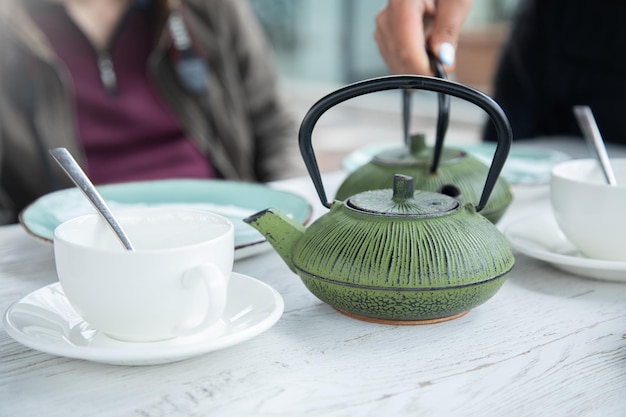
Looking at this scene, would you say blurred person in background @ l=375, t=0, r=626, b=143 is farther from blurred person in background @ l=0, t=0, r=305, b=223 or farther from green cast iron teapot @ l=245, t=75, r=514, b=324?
green cast iron teapot @ l=245, t=75, r=514, b=324

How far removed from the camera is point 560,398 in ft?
1.55

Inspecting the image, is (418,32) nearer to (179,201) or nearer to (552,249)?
(552,249)

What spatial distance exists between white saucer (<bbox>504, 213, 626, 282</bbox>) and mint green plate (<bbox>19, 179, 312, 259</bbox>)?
0.22 m

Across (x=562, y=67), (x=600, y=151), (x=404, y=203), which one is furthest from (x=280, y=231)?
(x=562, y=67)

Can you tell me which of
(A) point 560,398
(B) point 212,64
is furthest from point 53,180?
(A) point 560,398

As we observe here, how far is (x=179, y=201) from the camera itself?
925mm

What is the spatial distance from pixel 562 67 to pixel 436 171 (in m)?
1.39

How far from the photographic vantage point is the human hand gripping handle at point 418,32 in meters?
0.75

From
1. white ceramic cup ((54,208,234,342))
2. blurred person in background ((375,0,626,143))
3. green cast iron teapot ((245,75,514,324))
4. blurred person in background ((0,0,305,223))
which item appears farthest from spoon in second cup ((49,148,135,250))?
blurred person in background ((375,0,626,143))

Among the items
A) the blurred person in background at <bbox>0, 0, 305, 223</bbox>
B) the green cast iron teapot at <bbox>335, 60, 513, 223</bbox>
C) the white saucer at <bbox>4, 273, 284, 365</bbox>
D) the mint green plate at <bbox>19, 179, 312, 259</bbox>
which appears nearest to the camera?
the white saucer at <bbox>4, 273, 284, 365</bbox>

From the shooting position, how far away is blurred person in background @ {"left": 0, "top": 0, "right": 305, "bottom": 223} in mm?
1426

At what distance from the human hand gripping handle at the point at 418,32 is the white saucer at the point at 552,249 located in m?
0.19

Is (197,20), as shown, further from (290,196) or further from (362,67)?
(362,67)

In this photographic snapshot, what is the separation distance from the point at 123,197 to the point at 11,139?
66 cm
